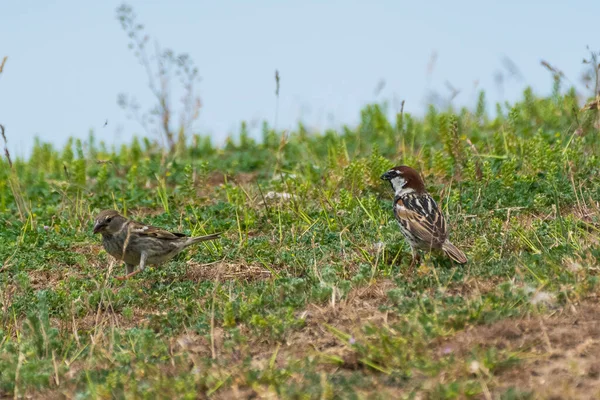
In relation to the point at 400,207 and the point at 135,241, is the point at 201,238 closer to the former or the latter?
the point at 135,241

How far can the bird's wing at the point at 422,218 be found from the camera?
7848 millimetres

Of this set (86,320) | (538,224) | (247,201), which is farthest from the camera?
(247,201)

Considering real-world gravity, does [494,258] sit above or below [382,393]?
above

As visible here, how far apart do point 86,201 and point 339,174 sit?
327 cm

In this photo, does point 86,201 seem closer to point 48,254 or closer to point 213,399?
point 48,254

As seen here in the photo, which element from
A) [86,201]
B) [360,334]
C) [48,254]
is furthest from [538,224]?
[86,201]

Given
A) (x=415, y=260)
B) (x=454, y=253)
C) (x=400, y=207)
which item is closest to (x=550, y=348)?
(x=454, y=253)

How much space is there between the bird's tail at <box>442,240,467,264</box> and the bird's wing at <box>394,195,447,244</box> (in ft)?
0.23

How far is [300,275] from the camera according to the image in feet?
26.5

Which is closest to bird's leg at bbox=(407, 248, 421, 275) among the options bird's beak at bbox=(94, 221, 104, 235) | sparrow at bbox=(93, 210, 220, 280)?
sparrow at bbox=(93, 210, 220, 280)

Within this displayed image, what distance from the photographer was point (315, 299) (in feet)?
22.8

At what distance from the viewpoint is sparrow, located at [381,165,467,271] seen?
7773 mm

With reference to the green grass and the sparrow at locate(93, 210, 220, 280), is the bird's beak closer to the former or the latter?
the sparrow at locate(93, 210, 220, 280)

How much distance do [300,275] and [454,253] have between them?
142 centimetres
